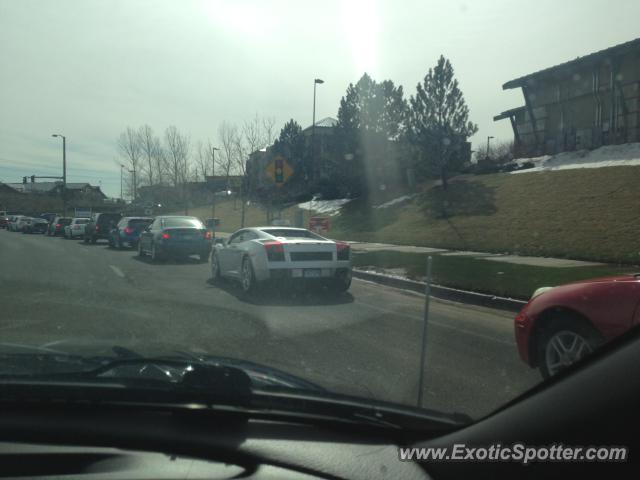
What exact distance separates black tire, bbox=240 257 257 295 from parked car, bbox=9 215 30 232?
150 ft

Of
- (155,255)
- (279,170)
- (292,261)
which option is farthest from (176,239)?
(292,261)

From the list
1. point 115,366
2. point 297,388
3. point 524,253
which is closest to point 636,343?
point 297,388

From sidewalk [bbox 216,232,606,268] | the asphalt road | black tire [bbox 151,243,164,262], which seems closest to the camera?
the asphalt road

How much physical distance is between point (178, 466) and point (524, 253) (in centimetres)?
1606

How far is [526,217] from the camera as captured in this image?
22.6m

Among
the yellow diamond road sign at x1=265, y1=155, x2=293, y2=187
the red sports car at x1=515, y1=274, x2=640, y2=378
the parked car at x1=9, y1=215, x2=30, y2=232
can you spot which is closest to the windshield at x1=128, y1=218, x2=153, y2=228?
the yellow diamond road sign at x1=265, y1=155, x2=293, y2=187

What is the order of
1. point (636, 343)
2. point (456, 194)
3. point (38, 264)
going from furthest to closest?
1. point (456, 194)
2. point (38, 264)
3. point (636, 343)

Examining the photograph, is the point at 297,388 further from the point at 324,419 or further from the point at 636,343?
the point at 636,343

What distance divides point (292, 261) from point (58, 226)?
117ft

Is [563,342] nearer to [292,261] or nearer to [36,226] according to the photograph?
[292,261]

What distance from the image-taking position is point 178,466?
2.15 metres

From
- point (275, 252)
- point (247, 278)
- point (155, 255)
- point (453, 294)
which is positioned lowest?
point (453, 294)

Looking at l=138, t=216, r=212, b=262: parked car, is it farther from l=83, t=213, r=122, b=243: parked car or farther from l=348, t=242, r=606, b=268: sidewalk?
l=83, t=213, r=122, b=243: parked car

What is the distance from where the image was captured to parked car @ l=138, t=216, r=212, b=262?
18.5 meters
